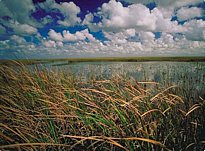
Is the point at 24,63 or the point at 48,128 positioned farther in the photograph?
the point at 24,63

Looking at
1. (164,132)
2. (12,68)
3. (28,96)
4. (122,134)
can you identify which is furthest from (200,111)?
(12,68)

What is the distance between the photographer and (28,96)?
3041 millimetres

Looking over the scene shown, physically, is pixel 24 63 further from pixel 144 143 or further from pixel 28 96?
pixel 144 143

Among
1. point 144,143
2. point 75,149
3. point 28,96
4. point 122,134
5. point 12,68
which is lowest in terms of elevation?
point 75,149

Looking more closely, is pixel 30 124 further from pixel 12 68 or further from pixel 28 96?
pixel 12 68

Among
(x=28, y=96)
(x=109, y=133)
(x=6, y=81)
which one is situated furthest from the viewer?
(x=6, y=81)

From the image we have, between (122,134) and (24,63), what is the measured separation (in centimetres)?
304

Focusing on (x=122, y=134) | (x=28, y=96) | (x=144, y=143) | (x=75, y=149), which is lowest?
(x=75, y=149)

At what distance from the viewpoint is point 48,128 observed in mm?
2439

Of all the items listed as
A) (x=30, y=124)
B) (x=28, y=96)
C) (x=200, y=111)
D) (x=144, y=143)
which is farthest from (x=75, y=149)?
(x=200, y=111)

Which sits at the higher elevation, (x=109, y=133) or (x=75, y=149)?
(x=109, y=133)

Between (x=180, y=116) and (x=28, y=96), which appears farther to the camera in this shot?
(x=28, y=96)

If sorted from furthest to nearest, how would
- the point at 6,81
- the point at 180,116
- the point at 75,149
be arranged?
the point at 6,81 < the point at 180,116 < the point at 75,149

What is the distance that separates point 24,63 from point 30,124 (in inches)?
83.0
